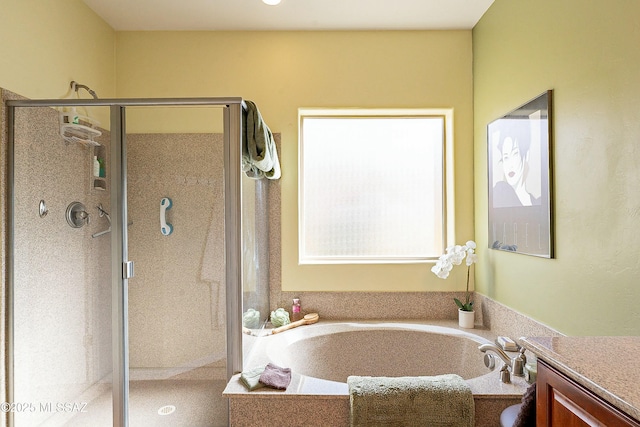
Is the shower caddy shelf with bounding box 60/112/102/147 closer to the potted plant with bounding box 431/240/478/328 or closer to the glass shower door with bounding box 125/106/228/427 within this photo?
the glass shower door with bounding box 125/106/228/427

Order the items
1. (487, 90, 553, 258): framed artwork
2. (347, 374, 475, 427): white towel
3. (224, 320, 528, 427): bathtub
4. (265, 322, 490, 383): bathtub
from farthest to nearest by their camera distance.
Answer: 1. (265, 322, 490, 383): bathtub
2. (224, 320, 528, 427): bathtub
3. (487, 90, 553, 258): framed artwork
4. (347, 374, 475, 427): white towel

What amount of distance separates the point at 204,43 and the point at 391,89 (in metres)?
1.31

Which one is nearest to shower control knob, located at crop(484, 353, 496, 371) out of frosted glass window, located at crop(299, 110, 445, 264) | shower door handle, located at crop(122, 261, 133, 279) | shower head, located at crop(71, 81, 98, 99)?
frosted glass window, located at crop(299, 110, 445, 264)

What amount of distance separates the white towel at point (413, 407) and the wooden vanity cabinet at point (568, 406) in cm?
62

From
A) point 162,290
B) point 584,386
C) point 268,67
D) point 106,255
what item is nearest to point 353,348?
point 162,290

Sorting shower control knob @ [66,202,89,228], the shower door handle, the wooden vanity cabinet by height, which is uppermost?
shower control knob @ [66,202,89,228]

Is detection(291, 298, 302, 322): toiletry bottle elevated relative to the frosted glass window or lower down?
lower down

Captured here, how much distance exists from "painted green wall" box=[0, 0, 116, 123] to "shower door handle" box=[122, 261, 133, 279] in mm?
667

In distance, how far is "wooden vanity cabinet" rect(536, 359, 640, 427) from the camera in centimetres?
61

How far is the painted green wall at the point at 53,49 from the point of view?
1.64 metres

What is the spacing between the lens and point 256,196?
80.7 inches

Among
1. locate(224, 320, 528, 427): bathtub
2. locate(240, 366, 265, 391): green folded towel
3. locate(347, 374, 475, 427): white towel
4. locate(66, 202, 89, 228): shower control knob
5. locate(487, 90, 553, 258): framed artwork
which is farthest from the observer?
locate(224, 320, 528, 427): bathtub

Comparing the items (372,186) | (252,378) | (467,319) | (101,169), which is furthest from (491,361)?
(101,169)

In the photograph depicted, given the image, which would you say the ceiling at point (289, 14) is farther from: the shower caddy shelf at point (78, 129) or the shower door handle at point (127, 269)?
the shower door handle at point (127, 269)
